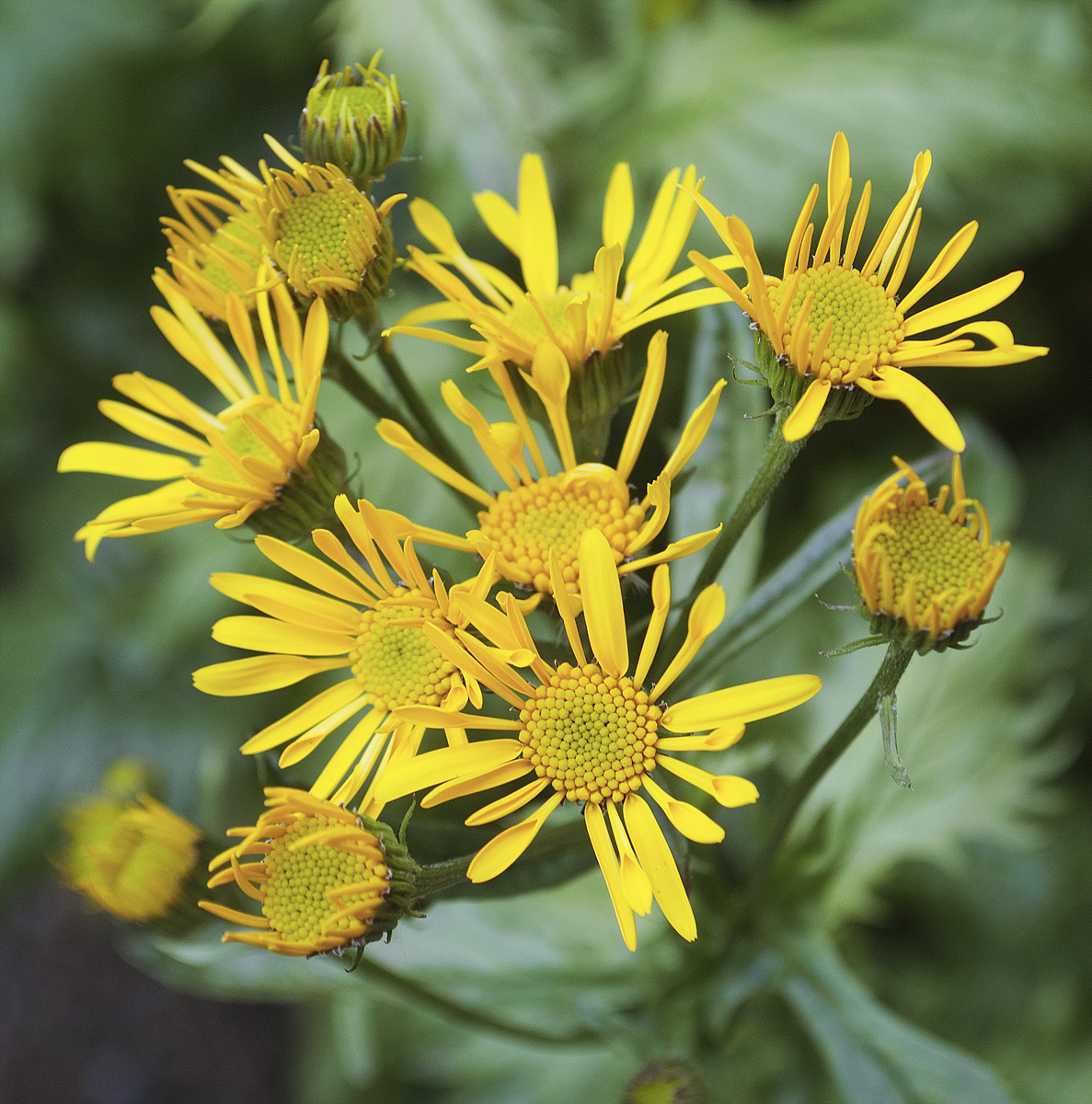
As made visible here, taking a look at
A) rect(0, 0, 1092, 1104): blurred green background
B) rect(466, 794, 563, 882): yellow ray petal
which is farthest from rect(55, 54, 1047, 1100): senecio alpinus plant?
rect(0, 0, 1092, 1104): blurred green background

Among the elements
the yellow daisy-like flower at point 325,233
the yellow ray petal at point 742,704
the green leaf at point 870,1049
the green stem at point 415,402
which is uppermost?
the yellow daisy-like flower at point 325,233

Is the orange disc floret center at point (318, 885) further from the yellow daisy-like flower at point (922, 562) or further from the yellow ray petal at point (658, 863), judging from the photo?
the yellow daisy-like flower at point (922, 562)

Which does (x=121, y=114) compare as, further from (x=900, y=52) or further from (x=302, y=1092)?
(x=302, y=1092)

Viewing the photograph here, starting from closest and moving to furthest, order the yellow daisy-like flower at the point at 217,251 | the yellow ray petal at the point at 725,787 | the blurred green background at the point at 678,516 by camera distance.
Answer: the yellow ray petal at the point at 725,787 < the yellow daisy-like flower at the point at 217,251 < the blurred green background at the point at 678,516

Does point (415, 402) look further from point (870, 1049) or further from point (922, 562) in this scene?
point (870, 1049)

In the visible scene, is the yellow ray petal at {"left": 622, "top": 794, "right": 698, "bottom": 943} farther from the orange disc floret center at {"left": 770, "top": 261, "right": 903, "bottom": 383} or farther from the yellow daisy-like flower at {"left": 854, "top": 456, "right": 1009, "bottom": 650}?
the orange disc floret center at {"left": 770, "top": 261, "right": 903, "bottom": 383}

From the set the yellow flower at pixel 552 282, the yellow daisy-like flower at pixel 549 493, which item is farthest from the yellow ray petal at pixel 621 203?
the yellow daisy-like flower at pixel 549 493
